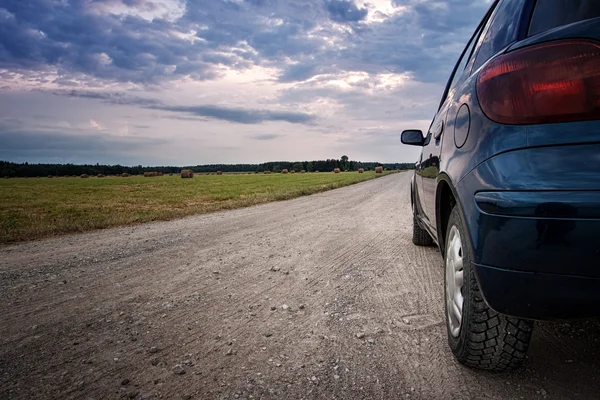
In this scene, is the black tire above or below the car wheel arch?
below

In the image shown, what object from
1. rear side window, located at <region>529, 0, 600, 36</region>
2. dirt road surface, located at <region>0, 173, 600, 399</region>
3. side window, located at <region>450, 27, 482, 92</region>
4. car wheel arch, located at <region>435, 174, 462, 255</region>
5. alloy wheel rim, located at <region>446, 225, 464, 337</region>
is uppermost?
side window, located at <region>450, 27, 482, 92</region>

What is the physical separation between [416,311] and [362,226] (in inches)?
135

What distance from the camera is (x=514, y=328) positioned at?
4.95ft

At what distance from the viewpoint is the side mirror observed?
3.63 meters

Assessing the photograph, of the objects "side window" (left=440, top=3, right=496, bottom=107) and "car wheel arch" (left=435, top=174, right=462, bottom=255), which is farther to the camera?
"side window" (left=440, top=3, right=496, bottom=107)

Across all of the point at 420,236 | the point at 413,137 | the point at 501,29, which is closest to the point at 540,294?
the point at 501,29

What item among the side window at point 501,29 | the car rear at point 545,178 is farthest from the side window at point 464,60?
the car rear at point 545,178

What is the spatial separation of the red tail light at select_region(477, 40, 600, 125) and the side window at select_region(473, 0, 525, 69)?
26cm

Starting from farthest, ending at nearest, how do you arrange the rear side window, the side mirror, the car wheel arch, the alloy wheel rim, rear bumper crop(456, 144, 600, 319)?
the side mirror < the car wheel arch < the alloy wheel rim < the rear side window < rear bumper crop(456, 144, 600, 319)

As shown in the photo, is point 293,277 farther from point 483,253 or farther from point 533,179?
point 533,179

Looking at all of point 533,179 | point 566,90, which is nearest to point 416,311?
point 533,179

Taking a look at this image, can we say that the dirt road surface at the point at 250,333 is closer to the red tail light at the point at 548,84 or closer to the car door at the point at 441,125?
the car door at the point at 441,125

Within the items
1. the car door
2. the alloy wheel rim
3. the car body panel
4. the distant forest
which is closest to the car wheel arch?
the car door

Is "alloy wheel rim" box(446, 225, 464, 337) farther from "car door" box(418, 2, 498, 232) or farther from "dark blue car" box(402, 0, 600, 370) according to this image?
"car door" box(418, 2, 498, 232)
